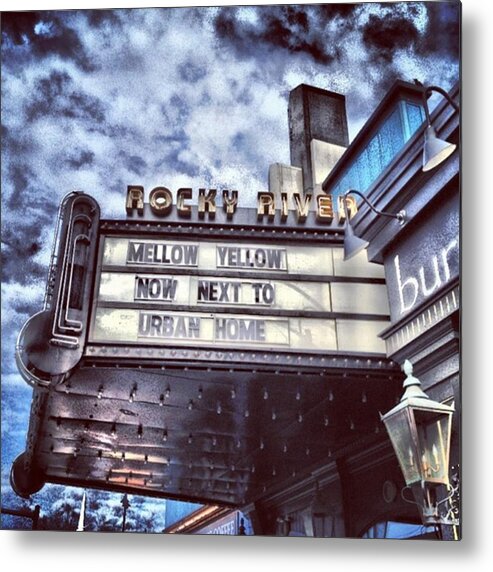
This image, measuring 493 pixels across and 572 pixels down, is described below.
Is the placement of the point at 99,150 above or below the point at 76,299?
above

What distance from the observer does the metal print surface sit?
5.93m

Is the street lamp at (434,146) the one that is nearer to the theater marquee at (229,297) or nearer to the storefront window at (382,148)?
the storefront window at (382,148)

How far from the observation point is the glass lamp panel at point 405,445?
5457mm

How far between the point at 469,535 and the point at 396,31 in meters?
3.98

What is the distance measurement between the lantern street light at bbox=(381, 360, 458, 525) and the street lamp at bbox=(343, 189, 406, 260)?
4.29 ft

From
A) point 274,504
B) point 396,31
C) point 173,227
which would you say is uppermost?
point 396,31

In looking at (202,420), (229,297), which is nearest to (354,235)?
(229,297)

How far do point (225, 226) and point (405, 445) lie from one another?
7.78ft

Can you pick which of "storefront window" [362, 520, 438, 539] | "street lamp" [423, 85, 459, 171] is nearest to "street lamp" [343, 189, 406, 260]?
"street lamp" [423, 85, 459, 171]

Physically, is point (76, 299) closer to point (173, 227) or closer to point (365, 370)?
point (173, 227)

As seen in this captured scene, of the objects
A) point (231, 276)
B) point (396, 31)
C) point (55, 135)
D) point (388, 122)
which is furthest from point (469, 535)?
point (55, 135)

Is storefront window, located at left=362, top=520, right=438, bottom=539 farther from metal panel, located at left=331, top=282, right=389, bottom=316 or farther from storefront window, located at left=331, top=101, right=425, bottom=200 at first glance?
storefront window, located at left=331, top=101, right=425, bottom=200

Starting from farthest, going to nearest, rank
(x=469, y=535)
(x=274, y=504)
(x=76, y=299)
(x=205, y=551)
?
(x=274, y=504)
(x=76, y=299)
(x=205, y=551)
(x=469, y=535)

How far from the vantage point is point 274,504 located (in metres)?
7.93
